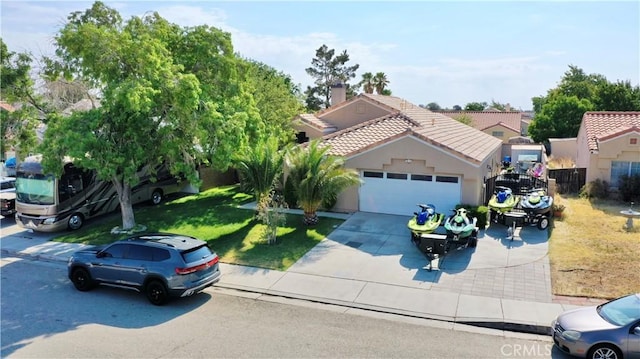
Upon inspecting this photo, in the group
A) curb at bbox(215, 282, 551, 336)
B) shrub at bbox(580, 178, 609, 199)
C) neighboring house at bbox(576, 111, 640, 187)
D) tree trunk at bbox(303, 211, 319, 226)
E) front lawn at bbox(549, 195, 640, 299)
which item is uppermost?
neighboring house at bbox(576, 111, 640, 187)

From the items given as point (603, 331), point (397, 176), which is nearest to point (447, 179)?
point (397, 176)

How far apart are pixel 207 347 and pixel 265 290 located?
130 inches

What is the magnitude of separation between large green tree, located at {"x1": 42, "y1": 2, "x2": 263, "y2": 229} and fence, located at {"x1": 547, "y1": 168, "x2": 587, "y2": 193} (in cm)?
1637

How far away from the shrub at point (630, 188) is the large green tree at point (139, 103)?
686 inches

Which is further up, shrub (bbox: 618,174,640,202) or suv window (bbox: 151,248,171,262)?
shrub (bbox: 618,174,640,202)

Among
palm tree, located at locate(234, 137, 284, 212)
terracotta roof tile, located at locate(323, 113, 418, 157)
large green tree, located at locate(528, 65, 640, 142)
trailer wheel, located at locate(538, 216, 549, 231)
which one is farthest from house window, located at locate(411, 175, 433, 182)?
large green tree, located at locate(528, 65, 640, 142)

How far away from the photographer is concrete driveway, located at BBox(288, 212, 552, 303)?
12221 mm

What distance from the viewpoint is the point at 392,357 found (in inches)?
343

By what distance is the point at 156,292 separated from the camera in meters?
11.5

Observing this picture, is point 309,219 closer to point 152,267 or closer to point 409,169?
point 409,169

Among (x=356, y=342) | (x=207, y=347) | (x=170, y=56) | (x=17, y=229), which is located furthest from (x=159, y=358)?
(x=17, y=229)

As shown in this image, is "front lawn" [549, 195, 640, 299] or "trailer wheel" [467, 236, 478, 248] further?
"trailer wheel" [467, 236, 478, 248]

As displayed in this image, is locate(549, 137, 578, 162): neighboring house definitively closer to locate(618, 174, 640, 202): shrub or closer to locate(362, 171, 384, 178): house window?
locate(618, 174, 640, 202): shrub

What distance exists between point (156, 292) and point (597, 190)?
2050 cm
